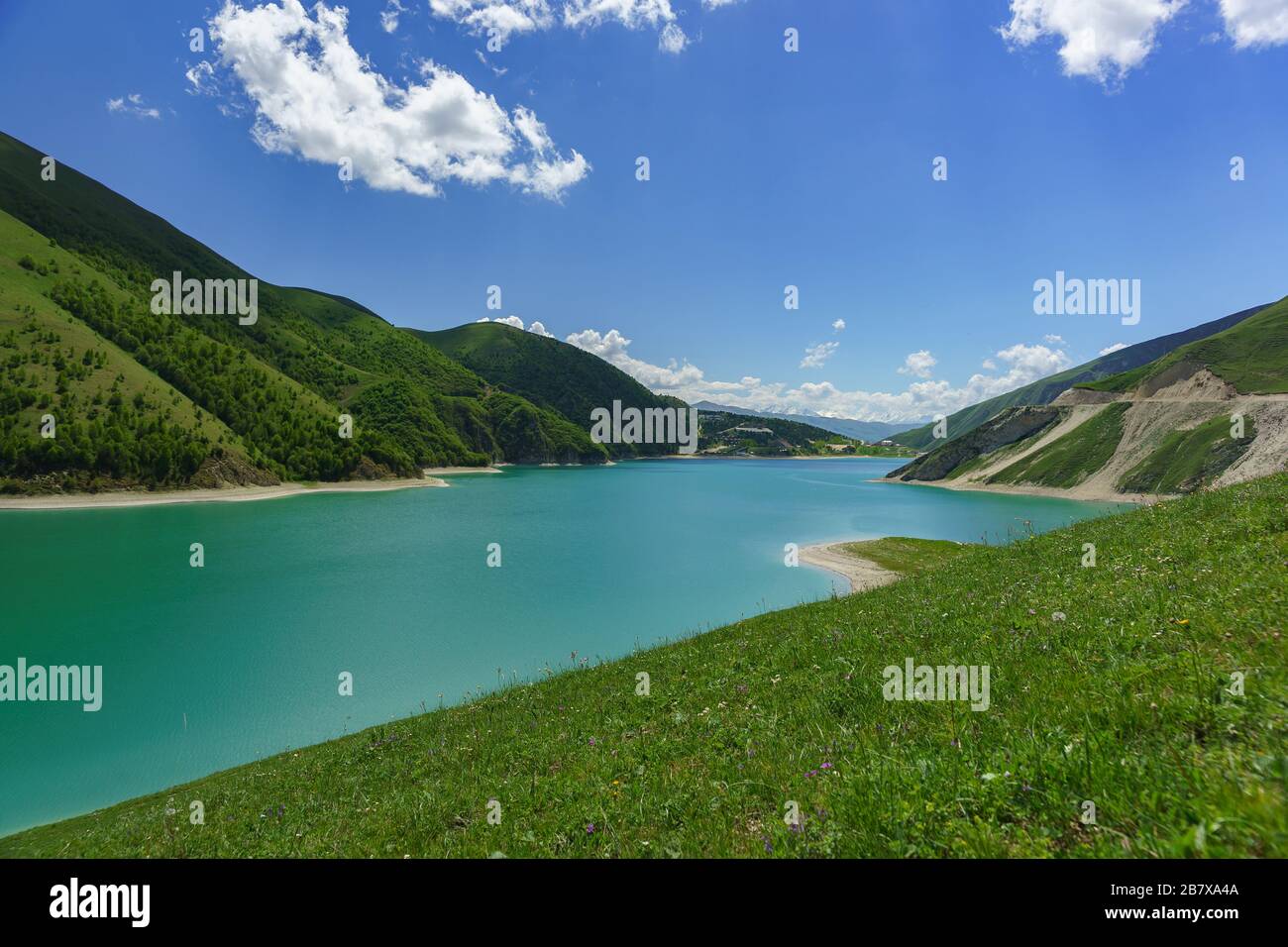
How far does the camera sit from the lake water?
19.0 metres

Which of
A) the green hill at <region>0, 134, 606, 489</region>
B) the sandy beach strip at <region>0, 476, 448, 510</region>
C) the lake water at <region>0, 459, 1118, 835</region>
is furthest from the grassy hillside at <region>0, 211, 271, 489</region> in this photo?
the lake water at <region>0, 459, 1118, 835</region>

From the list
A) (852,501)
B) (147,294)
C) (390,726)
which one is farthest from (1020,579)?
(147,294)

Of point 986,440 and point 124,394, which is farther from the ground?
point 124,394

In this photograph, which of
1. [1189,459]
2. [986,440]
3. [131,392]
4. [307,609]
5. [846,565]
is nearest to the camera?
[307,609]

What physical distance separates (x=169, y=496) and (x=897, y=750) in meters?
136

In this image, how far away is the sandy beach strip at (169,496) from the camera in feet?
281

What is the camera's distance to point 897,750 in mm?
5055

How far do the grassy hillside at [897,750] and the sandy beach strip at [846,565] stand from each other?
28.5 m

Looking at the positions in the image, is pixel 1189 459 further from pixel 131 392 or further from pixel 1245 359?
pixel 131 392

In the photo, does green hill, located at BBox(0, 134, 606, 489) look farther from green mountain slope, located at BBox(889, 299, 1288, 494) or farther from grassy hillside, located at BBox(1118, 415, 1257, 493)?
grassy hillside, located at BBox(1118, 415, 1257, 493)

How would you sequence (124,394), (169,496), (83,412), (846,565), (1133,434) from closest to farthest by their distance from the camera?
1. (846,565)
2. (169,496)
3. (83,412)
4. (124,394)
5. (1133,434)

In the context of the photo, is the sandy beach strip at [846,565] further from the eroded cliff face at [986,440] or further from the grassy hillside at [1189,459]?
the eroded cliff face at [986,440]

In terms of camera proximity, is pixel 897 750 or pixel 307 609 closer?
pixel 897 750

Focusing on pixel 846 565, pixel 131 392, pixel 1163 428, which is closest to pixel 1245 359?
pixel 1163 428
